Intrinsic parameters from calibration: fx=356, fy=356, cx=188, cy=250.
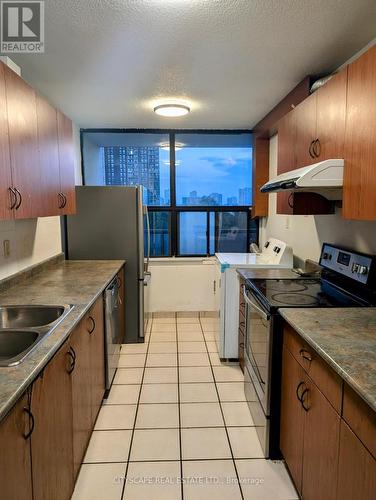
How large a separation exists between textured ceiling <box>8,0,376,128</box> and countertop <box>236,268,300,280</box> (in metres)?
1.50

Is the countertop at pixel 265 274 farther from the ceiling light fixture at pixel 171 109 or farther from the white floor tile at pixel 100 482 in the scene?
the ceiling light fixture at pixel 171 109

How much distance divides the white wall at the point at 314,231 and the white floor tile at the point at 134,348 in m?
1.75

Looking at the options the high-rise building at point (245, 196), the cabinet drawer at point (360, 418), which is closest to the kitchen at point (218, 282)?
the cabinet drawer at point (360, 418)

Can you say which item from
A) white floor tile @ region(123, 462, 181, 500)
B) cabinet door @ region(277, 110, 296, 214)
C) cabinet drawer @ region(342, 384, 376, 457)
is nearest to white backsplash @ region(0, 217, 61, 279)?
white floor tile @ region(123, 462, 181, 500)

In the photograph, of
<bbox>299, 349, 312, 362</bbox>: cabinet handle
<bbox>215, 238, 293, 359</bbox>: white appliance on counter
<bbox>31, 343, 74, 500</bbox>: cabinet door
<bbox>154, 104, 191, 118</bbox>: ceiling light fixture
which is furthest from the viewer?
<bbox>154, 104, 191, 118</bbox>: ceiling light fixture

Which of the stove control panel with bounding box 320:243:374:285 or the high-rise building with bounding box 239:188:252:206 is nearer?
the stove control panel with bounding box 320:243:374:285

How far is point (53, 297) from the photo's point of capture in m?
2.13

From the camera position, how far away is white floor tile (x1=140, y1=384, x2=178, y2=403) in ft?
8.60

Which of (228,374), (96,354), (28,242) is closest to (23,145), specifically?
(28,242)

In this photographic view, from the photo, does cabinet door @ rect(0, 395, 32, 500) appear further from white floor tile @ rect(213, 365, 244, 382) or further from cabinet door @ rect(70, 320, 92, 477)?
white floor tile @ rect(213, 365, 244, 382)

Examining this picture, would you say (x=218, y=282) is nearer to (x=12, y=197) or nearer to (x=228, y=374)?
(x=228, y=374)

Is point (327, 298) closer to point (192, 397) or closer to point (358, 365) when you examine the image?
point (358, 365)

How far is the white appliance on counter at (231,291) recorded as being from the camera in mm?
3105

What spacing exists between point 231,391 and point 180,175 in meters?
2.80
